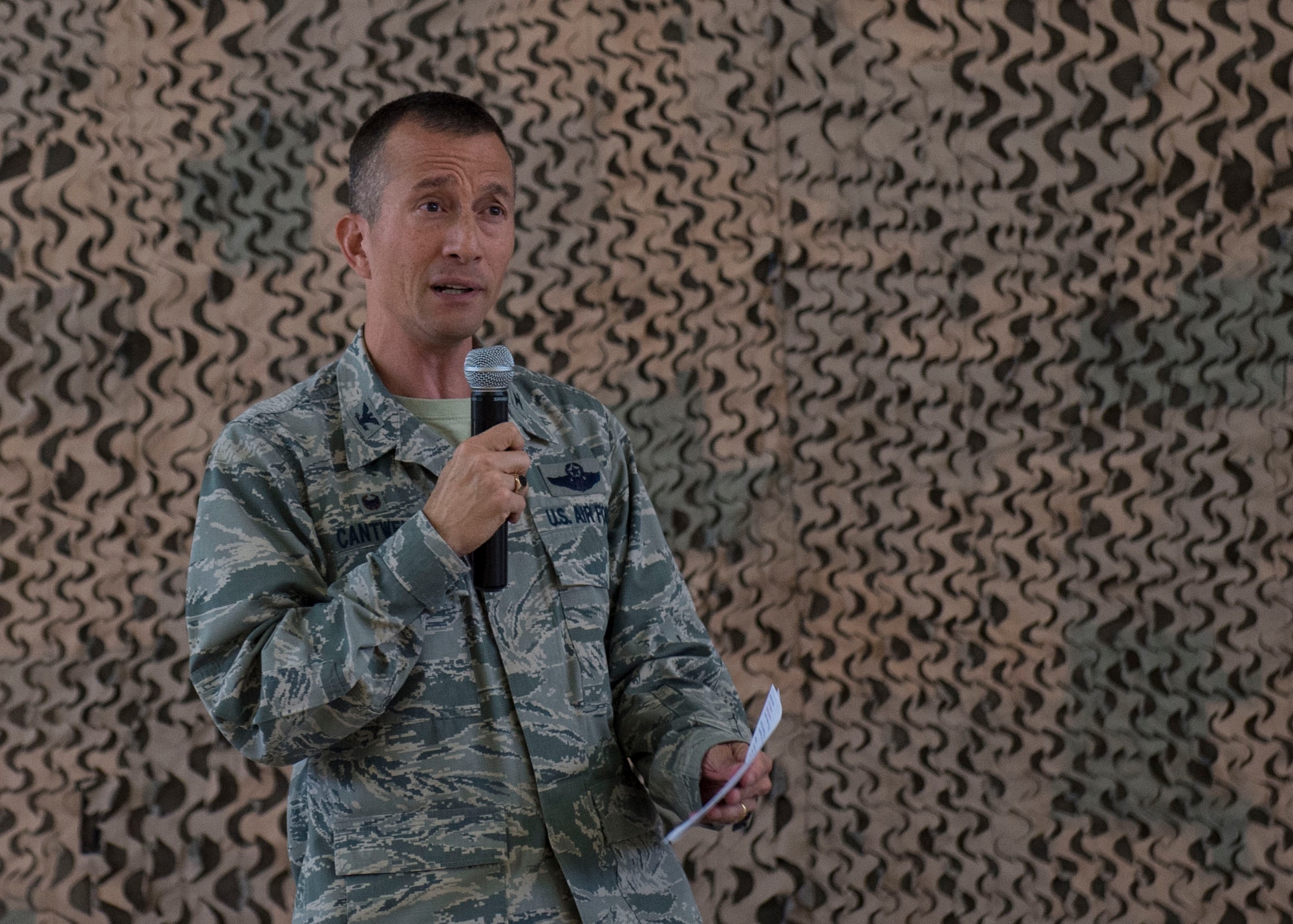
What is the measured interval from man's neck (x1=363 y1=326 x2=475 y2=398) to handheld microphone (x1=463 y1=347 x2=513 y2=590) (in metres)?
0.22

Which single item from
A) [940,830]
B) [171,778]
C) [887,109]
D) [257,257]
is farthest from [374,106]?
[940,830]

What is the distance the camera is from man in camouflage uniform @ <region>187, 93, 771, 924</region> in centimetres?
139

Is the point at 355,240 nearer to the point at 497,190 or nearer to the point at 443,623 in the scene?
the point at 497,190

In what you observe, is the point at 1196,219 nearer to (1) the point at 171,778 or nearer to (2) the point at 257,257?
(2) the point at 257,257

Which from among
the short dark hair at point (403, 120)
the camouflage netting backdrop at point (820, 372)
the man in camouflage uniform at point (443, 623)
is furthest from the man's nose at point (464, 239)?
the camouflage netting backdrop at point (820, 372)

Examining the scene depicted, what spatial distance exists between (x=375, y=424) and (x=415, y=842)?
1.78ft

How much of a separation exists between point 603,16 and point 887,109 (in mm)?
801

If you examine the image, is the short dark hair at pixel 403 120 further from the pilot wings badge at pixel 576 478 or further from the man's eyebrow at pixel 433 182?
the pilot wings badge at pixel 576 478

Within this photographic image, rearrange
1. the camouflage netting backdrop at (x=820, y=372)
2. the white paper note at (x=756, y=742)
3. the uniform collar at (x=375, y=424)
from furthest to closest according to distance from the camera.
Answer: the camouflage netting backdrop at (x=820, y=372) → the uniform collar at (x=375, y=424) → the white paper note at (x=756, y=742)

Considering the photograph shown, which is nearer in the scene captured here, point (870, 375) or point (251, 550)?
point (251, 550)

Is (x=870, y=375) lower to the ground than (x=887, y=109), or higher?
lower

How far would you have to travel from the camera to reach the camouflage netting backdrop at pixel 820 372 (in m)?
3.09

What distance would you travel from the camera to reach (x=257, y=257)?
3.15 metres

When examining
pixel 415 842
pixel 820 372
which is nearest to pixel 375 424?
pixel 415 842
